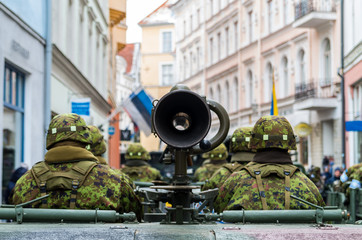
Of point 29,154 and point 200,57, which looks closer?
point 29,154

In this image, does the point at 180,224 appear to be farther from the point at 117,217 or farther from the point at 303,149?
the point at 303,149

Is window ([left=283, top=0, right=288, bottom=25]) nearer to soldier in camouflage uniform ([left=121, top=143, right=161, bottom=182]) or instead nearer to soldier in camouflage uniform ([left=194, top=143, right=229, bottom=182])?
soldier in camouflage uniform ([left=121, top=143, right=161, bottom=182])

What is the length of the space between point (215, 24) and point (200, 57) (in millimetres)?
4831

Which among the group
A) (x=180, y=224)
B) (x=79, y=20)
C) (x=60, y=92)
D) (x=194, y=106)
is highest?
(x=79, y=20)

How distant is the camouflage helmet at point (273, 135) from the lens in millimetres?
7051

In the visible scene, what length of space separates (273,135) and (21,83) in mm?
11462

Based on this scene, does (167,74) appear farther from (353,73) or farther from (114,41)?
(353,73)

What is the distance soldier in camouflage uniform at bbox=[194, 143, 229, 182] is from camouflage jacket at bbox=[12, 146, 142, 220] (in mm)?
8500

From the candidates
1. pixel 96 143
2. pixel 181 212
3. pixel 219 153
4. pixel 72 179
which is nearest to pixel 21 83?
pixel 219 153

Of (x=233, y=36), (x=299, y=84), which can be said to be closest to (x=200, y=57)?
(x=233, y=36)

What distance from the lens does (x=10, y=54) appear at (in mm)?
15773

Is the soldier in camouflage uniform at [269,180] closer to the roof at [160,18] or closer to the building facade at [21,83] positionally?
the building facade at [21,83]

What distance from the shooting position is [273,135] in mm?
7055

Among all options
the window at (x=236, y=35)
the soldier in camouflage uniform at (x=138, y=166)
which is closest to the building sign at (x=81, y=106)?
the soldier in camouflage uniform at (x=138, y=166)
